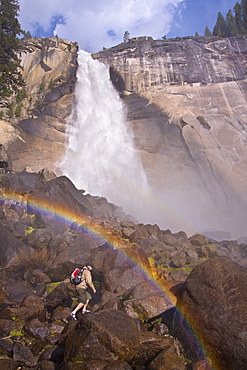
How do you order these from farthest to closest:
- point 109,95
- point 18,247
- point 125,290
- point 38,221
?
point 109,95 → point 38,221 → point 18,247 → point 125,290

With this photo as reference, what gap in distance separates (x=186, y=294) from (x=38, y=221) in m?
10.2

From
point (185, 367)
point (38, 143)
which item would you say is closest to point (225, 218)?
point (38, 143)

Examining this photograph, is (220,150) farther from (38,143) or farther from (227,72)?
(38,143)

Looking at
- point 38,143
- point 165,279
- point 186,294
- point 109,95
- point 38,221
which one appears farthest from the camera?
point 109,95

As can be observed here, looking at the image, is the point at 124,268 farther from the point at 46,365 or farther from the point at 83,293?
the point at 46,365

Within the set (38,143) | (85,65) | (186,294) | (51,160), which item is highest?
(85,65)

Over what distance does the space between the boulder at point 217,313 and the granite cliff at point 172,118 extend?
19.4 m

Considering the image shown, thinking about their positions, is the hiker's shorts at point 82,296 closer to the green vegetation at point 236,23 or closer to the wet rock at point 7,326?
the wet rock at point 7,326

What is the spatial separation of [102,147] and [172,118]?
31.9 feet

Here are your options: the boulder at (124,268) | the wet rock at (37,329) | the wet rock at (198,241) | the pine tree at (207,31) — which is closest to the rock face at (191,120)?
the wet rock at (198,241)

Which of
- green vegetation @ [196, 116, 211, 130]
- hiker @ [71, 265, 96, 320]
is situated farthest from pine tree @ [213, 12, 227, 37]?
hiker @ [71, 265, 96, 320]

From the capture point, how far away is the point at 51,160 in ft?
102

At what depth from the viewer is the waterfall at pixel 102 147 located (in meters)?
31.7

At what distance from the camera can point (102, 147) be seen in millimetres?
34281
